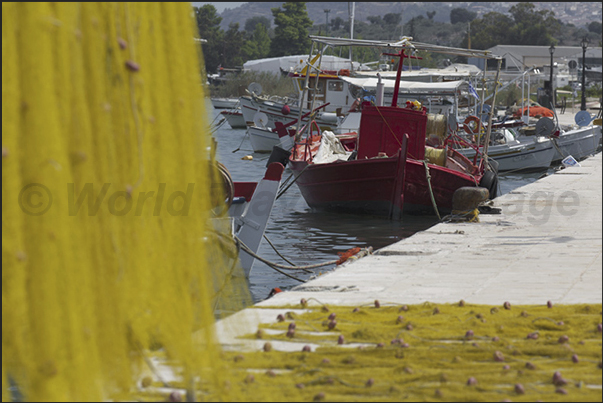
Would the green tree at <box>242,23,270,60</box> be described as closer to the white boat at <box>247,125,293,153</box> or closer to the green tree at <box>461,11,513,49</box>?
the green tree at <box>461,11,513,49</box>

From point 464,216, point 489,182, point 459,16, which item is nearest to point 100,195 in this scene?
point 464,216

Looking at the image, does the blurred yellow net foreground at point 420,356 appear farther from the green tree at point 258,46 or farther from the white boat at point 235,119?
the green tree at point 258,46

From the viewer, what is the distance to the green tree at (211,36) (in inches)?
3654

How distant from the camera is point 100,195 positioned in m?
2.99

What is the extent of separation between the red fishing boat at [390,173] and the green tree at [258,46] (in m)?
90.9

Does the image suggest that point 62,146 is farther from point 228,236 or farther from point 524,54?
point 524,54

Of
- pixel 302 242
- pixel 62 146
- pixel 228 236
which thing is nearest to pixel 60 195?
pixel 62 146

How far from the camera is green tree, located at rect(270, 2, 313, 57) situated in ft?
342

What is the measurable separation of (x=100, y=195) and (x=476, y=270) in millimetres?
5088

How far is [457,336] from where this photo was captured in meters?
5.02

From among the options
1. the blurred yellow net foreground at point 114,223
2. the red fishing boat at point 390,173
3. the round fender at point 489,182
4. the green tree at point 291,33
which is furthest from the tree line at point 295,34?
the blurred yellow net foreground at point 114,223

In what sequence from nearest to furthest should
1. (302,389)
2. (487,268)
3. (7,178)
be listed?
(7,178) → (302,389) → (487,268)

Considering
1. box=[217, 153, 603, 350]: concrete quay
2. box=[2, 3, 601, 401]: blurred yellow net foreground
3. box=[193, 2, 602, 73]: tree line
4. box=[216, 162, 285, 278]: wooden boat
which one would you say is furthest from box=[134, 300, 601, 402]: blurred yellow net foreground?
box=[193, 2, 602, 73]: tree line

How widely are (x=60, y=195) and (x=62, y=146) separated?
185 mm
